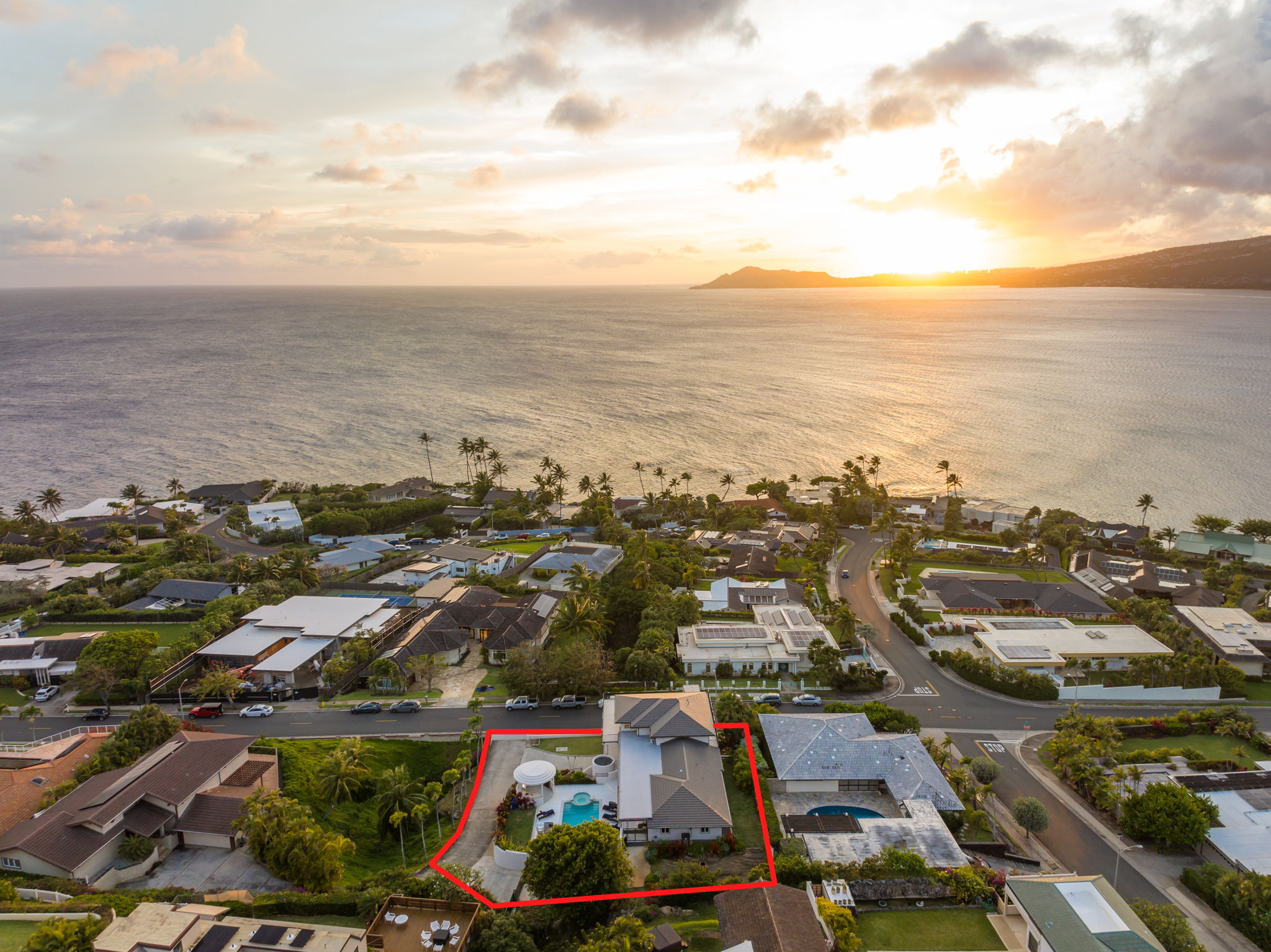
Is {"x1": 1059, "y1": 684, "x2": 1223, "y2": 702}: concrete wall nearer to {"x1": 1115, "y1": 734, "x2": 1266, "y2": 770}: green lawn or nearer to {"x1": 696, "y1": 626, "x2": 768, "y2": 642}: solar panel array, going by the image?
{"x1": 1115, "y1": 734, "x2": 1266, "y2": 770}: green lawn

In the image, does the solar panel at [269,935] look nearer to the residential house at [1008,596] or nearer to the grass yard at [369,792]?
the grass yard at [369,792]

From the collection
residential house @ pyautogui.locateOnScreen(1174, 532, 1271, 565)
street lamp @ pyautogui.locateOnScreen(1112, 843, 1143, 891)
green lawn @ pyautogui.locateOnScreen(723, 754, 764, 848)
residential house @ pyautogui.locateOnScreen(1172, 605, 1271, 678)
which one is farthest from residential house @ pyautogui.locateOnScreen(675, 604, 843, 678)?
residential house @ pyautogui.locateOnScreen(1174, 532, 1271, 565)

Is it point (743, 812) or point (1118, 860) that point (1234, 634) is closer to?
point (1118, 860)

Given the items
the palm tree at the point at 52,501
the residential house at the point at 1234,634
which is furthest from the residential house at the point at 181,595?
→ the residential house at the point at 1234,634

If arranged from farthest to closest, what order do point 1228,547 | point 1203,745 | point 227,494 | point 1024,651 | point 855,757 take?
point 227,494 → point 1228,547 → point 1024,651 → point 1203,745 → point 855,757

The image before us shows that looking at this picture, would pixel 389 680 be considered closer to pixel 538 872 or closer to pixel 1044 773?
pixel 538 872

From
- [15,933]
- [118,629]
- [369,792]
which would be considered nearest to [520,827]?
[369,792]
